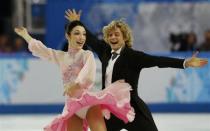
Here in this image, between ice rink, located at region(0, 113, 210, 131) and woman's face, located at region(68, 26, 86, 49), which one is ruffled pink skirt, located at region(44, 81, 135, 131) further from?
ice rink, located at region(0, 113, 210, 131)

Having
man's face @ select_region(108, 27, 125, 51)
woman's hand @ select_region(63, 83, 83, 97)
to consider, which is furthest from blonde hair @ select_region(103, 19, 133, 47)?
woman's hand @ select_region(63, 83, 83, 97)

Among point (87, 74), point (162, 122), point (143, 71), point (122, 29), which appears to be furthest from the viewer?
point (143, 71)

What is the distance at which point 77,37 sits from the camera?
17.4 feet

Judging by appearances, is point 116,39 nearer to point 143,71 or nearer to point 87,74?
point 87,74

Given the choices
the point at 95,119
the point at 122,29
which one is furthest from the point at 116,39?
the point at 95,119

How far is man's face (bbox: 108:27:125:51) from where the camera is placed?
5355 millimetres

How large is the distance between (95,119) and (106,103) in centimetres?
16

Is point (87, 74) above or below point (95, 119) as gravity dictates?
above

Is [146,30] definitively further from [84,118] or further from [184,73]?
[84,118]

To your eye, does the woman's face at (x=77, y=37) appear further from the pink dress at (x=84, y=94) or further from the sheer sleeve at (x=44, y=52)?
the sheer sleeve at (x=44, y=52)

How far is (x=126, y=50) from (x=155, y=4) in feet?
24.6

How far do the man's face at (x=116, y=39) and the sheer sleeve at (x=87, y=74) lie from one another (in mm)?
223

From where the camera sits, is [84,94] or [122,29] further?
[122,29]

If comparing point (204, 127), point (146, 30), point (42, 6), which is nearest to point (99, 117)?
point (204, 127)
